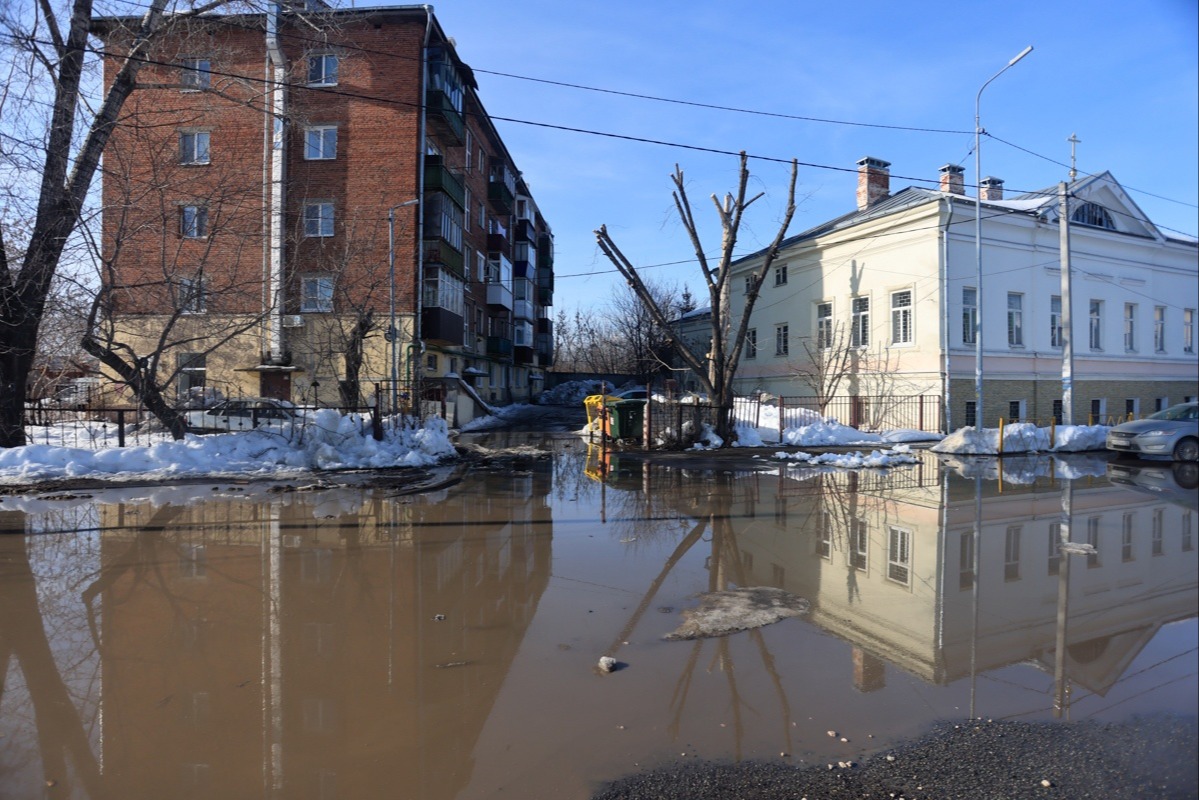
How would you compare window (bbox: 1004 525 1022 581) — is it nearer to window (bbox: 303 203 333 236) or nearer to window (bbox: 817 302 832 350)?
window (bbox: 817 302 832 350)

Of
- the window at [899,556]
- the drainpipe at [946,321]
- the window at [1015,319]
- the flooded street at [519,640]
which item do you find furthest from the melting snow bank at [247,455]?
the window at [1015,319]

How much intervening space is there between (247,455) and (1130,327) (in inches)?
1320

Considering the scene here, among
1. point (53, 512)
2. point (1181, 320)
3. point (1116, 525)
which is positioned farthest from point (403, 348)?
point (1181, 320)

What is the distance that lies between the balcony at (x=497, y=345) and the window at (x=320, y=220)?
13.4 meters

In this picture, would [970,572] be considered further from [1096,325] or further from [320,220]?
[1096,325]

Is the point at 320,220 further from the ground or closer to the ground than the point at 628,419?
further from the ground

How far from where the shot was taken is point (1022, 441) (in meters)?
18.8

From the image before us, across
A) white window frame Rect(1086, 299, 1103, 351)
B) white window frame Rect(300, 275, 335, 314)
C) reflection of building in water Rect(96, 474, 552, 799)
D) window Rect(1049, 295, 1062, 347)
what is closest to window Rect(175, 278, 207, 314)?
reflection of building in water Rect(96, 474, 552, 799)

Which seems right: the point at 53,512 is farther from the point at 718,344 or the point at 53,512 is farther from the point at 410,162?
the point at 410,162

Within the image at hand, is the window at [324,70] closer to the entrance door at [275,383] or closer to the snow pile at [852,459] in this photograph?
the entrance door at [275,383]

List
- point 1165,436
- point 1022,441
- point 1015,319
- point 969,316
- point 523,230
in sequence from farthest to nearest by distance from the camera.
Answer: point 523,230 → point 1015,319 → point 969,316 → point 1022,441 → point 1165,436

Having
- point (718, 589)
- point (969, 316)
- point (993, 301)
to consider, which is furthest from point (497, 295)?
point (718, 589)

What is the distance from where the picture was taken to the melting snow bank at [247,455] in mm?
12492

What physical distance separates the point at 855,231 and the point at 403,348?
18743 mm
